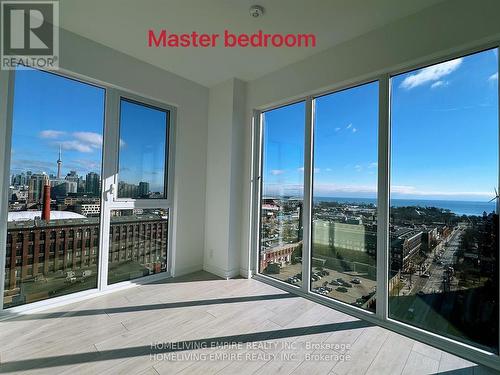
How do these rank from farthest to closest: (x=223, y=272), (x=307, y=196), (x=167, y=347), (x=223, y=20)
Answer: (x=223, y=272), (x=307, y=196), (x=223, y=20), (x=167, y=347)

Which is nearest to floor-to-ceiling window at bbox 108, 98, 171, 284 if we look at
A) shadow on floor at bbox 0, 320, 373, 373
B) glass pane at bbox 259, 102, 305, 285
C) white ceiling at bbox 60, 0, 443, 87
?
white ceiling at bbox 60, 0, 443, 87

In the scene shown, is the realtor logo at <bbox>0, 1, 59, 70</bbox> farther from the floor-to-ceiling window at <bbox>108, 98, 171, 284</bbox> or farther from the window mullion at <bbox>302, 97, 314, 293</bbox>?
the window mullion at <bbox>302, 97, 314, 293</bbox>

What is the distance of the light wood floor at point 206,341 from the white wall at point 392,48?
2.43m

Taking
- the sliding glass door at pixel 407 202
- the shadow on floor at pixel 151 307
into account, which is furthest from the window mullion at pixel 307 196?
the shadow on floor at pixel 151 307

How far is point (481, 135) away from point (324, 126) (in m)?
1.36

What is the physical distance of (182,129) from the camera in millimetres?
3408

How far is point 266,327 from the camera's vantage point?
85.3 inches

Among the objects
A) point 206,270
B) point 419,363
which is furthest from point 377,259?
point 206,270

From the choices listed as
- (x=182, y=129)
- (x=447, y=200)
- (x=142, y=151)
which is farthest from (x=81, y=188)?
(x=447, y=200)

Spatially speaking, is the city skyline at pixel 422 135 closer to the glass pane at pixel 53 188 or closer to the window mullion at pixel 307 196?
the window mullion at pixel 307 196

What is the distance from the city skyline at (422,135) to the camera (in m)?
1.92

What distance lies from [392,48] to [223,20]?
1.60 metres

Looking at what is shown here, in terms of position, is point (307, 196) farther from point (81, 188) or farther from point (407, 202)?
point (81, 188)

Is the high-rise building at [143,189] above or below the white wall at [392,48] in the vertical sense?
below
